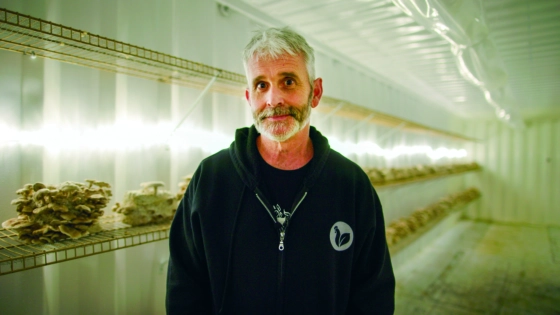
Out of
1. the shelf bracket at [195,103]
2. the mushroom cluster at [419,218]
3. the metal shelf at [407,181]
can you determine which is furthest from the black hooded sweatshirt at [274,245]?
the mushroom cluster at [419,218]

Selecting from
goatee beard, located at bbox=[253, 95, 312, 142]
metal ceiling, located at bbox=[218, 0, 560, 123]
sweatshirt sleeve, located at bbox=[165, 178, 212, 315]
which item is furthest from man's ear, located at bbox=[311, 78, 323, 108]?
metal ceiling, located at bbox=[218, 0, 560, 123]

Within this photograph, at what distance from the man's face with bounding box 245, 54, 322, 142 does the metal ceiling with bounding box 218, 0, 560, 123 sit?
5.36 ft

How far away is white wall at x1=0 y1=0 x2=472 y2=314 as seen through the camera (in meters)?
1.56

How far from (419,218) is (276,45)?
4.84 metres

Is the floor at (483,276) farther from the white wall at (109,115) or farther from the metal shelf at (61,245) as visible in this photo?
the metal shelf at (61,245)

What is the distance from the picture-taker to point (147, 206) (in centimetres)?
177

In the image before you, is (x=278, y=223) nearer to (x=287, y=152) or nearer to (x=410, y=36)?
(x=287, y=152)

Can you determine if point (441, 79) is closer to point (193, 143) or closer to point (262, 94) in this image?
point (193, 143)

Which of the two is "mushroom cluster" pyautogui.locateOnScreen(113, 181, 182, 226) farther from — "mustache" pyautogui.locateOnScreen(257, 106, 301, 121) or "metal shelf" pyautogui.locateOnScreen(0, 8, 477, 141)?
"mustache" pyautogui.locateOnScreen(257, 106, 301, 121)

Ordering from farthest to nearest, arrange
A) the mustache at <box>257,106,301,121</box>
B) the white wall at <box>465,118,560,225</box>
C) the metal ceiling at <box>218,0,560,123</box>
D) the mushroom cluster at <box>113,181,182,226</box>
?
1. the white wall at <box>465,118,560,225</box>
2. the metal ceiling at <box>218,0,560,123</box>
3. the mushroom cluster at <box>113,181,182,226</box>
4. the mustache at <box>257,106,301,121</box>

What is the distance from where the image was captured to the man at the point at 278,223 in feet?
4.13

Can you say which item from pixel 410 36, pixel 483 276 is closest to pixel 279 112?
pixel 410 36

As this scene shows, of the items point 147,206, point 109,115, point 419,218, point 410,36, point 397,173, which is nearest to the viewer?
point 147,206

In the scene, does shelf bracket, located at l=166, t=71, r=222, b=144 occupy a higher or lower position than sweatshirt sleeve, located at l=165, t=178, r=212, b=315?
higher
